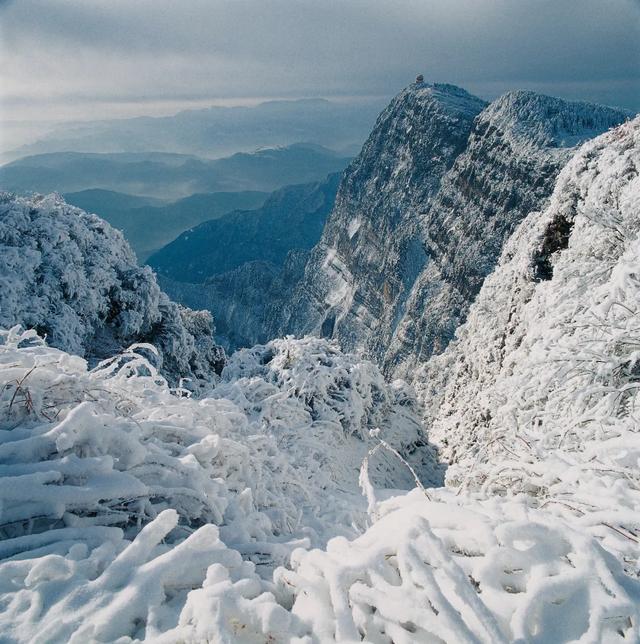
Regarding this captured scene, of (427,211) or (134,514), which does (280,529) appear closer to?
(134,514)

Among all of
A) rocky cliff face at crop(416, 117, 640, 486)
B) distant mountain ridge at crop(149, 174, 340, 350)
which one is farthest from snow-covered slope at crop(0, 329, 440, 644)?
distant mountain ridge at crop(149, 174, 340, 350)

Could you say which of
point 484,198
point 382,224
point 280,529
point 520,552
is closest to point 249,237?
point 382,224

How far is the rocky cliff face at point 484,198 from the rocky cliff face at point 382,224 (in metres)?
5.05

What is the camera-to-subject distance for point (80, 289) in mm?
11242

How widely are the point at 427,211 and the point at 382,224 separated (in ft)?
40.7

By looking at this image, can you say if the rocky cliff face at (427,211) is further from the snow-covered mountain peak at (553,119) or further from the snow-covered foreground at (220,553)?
the snow-covered foreground at (220,553)

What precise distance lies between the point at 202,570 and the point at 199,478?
577mm

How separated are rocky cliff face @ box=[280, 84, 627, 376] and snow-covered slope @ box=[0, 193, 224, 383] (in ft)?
97.5

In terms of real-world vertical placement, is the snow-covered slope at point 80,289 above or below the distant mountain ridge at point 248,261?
above

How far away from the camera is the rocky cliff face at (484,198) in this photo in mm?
36250

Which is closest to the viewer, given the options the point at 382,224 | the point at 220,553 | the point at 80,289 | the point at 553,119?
the point at 220,553

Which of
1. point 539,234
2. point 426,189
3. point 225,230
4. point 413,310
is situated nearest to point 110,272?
point 539,234

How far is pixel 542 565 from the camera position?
52.2 inches

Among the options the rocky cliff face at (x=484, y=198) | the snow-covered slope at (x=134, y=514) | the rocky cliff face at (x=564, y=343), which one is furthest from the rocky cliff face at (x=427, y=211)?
the snow-covered slope at (x=134, y=514)
